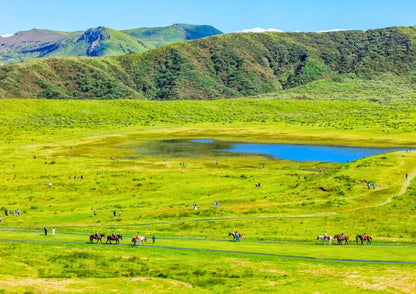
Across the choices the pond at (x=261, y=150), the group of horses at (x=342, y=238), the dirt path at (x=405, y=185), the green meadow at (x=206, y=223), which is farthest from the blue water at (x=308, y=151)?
the group of horses at (x=342, y=238)

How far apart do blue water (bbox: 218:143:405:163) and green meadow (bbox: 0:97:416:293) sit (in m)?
10.1

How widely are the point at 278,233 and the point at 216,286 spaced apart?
848 inches

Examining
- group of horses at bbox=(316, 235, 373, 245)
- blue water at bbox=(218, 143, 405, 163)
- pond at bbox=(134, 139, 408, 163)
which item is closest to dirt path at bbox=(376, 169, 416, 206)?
group of horses at bbox=(316, 235, 373, 245)

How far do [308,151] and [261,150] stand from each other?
1419 centimetres

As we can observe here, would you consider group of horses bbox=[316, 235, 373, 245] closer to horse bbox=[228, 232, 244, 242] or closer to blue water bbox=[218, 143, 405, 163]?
horse bbox=[228, 232, 244, 242]

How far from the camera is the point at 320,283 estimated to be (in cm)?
4388

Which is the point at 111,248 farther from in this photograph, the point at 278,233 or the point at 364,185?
the point at 364,185

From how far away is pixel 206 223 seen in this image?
239 ft

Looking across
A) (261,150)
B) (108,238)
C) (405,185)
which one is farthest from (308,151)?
(108,238)

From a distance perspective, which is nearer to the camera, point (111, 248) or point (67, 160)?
point (111, 248)

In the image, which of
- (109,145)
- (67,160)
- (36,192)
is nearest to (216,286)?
(36,192)

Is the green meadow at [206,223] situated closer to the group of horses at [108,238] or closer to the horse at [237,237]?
the horse at [237,237]

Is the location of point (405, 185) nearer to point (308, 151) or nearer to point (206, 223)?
point (206, 223)

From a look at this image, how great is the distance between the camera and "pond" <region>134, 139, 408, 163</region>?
143375 mm
